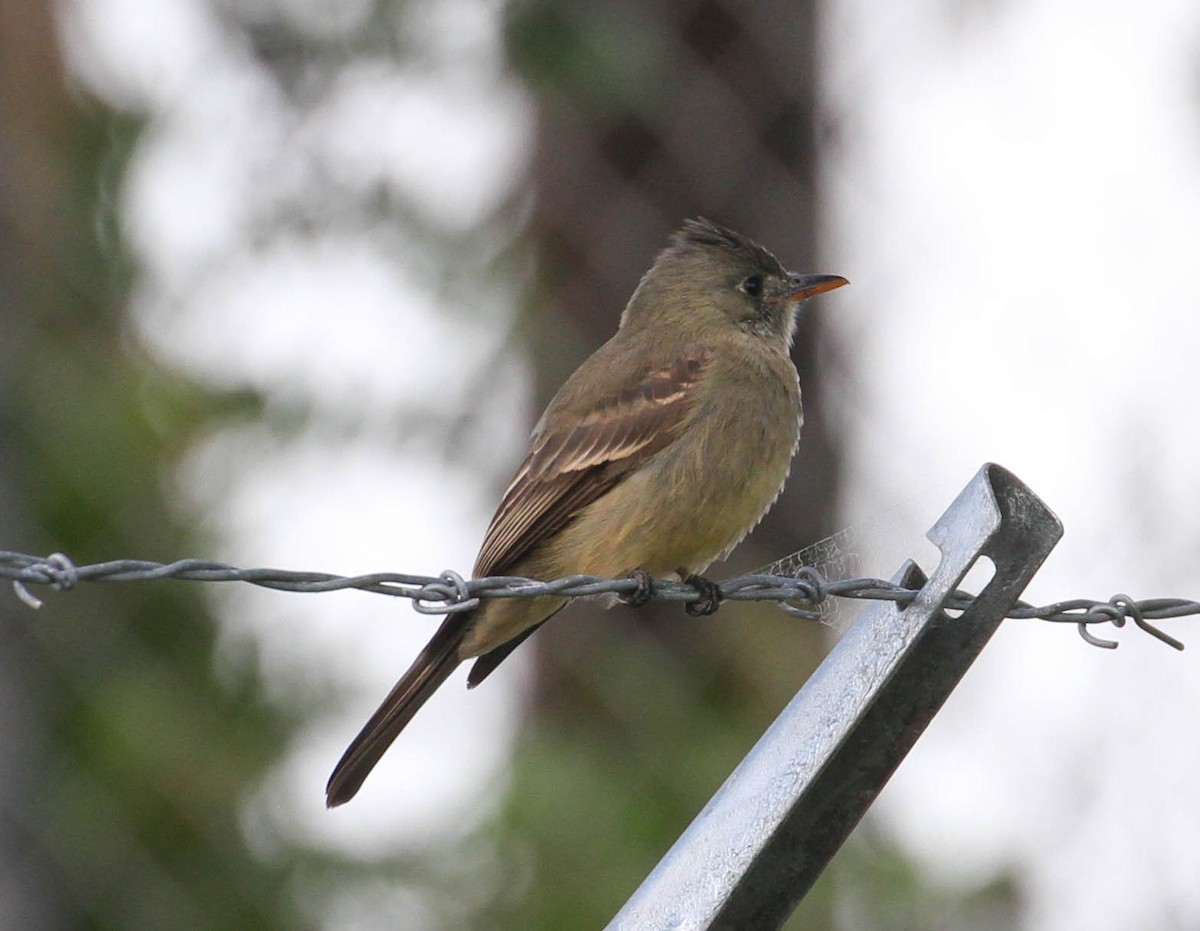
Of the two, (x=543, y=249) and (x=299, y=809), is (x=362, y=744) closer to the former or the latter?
(x=299, y=809)

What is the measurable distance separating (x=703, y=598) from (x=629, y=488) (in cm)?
41

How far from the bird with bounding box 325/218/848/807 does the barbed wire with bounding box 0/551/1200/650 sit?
2.66 ft

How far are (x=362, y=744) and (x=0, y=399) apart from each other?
9.42 ft

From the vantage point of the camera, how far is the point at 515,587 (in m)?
2.78

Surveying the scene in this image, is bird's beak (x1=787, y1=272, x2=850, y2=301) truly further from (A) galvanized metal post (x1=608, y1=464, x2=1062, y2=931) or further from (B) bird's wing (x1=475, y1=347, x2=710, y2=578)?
(A) galvanized metal post (x1=608, y1=464, x2=1062, y2=931)

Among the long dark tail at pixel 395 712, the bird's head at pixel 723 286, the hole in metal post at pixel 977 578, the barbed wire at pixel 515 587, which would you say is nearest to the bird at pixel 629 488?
the long dark tail at pixel 395 712

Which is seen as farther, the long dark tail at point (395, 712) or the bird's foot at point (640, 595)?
the long dark tail at point (395, 712)

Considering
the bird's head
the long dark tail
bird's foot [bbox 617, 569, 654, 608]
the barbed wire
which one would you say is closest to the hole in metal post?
the barbed wire

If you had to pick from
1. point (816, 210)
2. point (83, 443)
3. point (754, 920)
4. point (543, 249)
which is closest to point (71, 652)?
point (83, 443)

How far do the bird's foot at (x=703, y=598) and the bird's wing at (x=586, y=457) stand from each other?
12.4 inches

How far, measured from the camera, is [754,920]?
2.30 metres

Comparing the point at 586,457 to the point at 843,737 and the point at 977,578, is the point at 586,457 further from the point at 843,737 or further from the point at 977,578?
the point at 843,737

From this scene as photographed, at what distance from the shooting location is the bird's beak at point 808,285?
469 centimetres

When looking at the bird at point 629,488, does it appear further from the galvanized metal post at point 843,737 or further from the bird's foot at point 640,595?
the galvanized metal post at point 843,737
